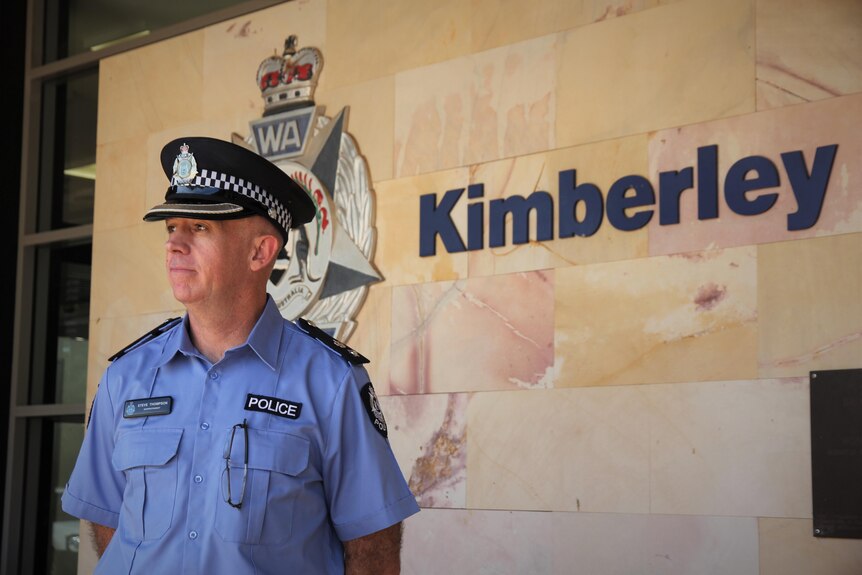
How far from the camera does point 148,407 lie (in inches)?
117

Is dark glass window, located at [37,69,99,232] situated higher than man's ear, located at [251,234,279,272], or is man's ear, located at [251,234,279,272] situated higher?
dark glass window, located at [37,69,99,232]

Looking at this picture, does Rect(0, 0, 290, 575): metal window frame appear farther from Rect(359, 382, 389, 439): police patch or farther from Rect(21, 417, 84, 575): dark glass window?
Rect(359, 382, 389, 439): police patch

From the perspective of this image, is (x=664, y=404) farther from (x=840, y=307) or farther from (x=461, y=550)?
(x=461, y=550)

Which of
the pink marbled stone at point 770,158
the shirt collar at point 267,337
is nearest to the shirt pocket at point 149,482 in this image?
the shirt collar at point 267,337

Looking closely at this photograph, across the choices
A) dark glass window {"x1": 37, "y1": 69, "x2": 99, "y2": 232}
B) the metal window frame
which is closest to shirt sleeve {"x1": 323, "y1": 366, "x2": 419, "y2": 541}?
the metal window frame

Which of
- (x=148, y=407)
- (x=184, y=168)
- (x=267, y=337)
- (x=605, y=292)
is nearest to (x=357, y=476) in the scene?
(x=267, y=337)

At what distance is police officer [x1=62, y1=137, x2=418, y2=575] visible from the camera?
281 centimetres

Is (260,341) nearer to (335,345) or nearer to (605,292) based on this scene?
(335,345)

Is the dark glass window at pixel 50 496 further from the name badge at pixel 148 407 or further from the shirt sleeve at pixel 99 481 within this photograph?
the name badge at pixel 148 407

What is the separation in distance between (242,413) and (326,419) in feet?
0.66

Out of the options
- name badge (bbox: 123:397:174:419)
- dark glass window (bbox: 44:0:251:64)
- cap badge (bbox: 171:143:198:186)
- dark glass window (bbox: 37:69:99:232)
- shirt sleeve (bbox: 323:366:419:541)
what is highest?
dark glass window (bbox: 44:0:251:64)

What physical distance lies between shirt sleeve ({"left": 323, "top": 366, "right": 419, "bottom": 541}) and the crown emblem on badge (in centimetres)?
347

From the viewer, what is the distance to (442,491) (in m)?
5.27

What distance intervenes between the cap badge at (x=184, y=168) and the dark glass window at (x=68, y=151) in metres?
4.46
